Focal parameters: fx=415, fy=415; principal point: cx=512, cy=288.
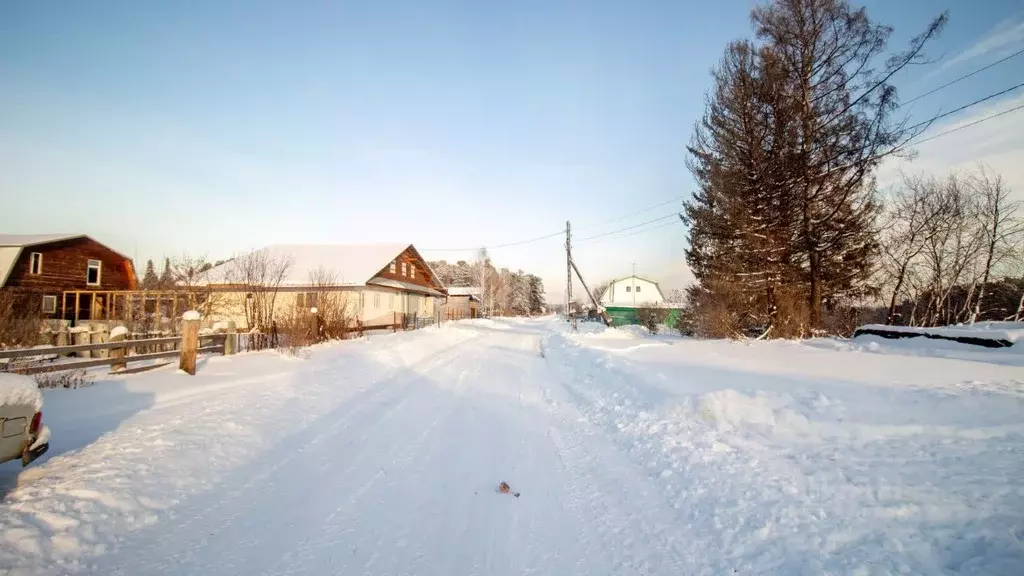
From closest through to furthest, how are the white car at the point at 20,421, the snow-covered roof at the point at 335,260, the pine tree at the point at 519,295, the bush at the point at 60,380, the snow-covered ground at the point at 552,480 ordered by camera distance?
1. the snow-covered ground at the point at 552,480
2. the white car at the point at 20,421
3. the bush at the point at 60,380
4. the snow-covered roof at the point at 335,260
5. the pine tree at the point at 519,295

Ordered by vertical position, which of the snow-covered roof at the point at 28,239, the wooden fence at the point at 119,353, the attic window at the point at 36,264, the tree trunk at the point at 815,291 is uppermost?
the snow-covered roof at the point at 28,239

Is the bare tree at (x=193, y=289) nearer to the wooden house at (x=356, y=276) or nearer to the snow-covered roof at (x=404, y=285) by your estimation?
the wooden house at (x=356, y=276)

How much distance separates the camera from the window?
28266mm

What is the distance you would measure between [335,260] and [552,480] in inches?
1210

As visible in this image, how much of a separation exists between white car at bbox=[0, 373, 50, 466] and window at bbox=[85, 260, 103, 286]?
34133mm

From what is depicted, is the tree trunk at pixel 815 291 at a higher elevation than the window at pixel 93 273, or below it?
below

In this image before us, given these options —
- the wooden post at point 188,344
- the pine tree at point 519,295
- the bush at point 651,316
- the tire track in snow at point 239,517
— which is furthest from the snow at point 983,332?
the pine tree at point 519,295

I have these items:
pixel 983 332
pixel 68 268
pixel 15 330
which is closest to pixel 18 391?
pixel 15 330

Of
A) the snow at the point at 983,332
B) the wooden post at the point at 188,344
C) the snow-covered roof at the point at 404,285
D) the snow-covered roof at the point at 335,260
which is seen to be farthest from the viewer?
the snow-covered roof at the point at 404,285

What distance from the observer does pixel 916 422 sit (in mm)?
4629

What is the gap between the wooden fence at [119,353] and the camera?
751 centimetres

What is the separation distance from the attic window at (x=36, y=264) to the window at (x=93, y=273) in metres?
2.74

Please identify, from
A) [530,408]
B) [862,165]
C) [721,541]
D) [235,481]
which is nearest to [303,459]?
[235,481]

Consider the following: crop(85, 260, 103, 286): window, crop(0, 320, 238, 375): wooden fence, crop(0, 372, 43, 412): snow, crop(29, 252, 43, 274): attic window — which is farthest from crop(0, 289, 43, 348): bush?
crop(85, 260, 103, 286): window
